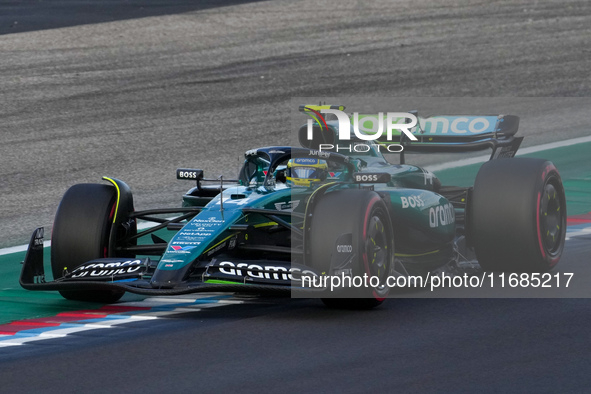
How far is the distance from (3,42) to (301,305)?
53.6ft

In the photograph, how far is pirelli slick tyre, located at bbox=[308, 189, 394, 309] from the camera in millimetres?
7320

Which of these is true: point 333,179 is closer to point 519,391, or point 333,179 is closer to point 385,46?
point 519,391

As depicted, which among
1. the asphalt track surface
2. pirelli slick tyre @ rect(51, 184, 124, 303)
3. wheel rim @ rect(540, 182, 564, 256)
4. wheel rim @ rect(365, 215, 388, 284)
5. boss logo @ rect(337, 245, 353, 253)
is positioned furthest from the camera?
wheel rim @ rect(540, 182, 564, 256)

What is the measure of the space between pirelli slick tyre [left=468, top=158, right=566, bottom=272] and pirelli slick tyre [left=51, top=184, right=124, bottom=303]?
8.86ft

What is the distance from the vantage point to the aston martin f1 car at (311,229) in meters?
7.35

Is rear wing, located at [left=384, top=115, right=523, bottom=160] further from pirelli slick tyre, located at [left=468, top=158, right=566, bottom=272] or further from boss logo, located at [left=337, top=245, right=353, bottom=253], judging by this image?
boss logo, located at [left=337, top=245, right=353, bottom=253]

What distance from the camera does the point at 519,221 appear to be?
8.32 meters

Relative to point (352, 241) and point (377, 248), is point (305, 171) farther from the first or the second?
Result: point (352, 241)

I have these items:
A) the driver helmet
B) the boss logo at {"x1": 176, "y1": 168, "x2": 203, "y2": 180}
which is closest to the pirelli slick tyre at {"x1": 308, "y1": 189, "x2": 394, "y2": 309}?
the driver helmet

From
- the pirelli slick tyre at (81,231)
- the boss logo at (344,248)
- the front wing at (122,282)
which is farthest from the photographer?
the pirelli slick tyre at (81,231)

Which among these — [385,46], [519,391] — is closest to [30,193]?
[519,391]

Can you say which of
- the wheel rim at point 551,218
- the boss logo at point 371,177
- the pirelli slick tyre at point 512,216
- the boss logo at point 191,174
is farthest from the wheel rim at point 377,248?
the boss logo at point 191,174

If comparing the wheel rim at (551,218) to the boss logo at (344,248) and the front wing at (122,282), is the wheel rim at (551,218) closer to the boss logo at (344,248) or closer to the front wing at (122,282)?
the boss logo at (344,248)

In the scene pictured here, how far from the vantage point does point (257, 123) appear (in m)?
17.4
